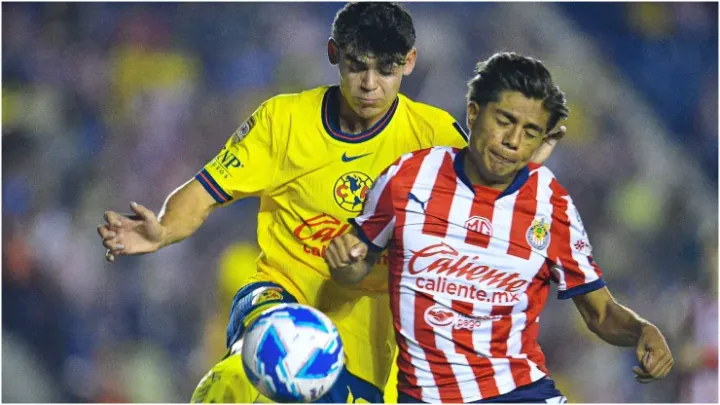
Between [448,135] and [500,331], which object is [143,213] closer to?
[448,135]

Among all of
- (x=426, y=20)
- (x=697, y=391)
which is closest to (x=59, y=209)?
(x=426, y=20)

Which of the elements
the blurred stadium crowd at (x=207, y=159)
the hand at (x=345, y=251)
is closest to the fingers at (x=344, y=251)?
the hand at (x=345, y=251)

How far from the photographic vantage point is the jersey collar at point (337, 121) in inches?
135

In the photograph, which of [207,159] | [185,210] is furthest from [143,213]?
[207,159]

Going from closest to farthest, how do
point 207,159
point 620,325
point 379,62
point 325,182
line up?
Result: point 620,325 → point 379,62 → point 325,182 → point 207,159

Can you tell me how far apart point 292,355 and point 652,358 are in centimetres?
101

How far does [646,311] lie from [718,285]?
1.47 ft

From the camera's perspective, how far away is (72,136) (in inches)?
229

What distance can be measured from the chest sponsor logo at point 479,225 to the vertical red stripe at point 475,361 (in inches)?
8.7

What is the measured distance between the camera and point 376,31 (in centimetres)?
321

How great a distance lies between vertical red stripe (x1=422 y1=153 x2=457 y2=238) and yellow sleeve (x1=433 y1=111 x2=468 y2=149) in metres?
0.42

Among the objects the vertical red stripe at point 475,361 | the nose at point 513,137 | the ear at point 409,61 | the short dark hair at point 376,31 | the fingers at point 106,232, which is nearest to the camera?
the nose at point 513,137

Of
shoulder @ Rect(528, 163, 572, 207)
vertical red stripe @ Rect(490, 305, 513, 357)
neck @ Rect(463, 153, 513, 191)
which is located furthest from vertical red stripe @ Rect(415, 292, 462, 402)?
shoulder @ Rect(528, 163, 572, 207)

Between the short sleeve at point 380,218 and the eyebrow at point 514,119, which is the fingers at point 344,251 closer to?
the short sleeve at point 380,218
